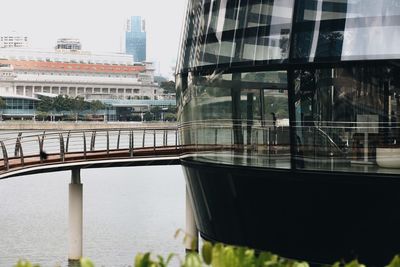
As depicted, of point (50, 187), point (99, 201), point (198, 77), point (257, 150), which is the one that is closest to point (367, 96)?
Result: point (257, 150)

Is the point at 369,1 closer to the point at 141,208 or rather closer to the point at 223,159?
the point at 223,159

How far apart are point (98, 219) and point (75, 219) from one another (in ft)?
38.5

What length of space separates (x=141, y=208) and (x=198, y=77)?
2754 centimetres

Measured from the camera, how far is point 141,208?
157 feet

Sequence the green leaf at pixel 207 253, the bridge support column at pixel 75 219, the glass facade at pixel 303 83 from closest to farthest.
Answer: the green leaf at pixel 207 253 < the glass facade at pixel 303 83 < the bridge support column at pixel 75 219

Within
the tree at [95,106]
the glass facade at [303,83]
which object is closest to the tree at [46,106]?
the tree at [95,106]

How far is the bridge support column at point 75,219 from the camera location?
30266mm

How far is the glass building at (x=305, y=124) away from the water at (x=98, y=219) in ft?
16.4

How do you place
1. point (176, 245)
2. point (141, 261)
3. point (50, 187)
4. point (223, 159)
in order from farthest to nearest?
point (50, 187) < point (176, 245) < point (223, 159) < point (141, 261)

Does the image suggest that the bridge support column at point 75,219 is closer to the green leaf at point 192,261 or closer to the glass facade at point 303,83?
the glass facade at point 303,83

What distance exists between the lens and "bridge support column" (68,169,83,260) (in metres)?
30.3

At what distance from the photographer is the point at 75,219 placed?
101 ft

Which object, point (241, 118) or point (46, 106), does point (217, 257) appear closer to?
point (241, 118)

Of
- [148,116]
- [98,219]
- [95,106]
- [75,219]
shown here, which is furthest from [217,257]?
[95,106]
